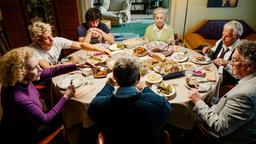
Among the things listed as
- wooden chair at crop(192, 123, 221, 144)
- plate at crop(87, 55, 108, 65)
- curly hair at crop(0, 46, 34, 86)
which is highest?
curly hair at crop(0, 46, 34, 86)

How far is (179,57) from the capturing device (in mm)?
2438

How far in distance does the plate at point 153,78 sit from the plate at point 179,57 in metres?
0.53

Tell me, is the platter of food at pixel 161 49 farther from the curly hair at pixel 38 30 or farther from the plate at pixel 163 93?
the curly hair at pixel 38 30

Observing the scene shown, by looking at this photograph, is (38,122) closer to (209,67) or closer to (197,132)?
(197,132)

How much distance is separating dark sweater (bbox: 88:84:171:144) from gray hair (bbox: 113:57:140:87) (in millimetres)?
104

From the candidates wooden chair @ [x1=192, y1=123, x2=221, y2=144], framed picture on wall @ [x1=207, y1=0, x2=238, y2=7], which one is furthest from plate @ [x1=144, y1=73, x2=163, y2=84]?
framed picture on wall @ [x1=207, y1=0, x2=238, y2=7]

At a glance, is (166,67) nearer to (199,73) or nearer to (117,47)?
(199,73)

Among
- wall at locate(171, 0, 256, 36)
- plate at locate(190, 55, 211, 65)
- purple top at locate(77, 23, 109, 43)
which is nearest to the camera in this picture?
plate at locate(190, 55, 211, 65)

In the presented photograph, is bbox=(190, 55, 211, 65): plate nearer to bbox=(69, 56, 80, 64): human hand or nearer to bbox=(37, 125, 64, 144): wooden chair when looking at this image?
bbox=(69, 56, 80, 64): human hand

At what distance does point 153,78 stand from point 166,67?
0.28 m

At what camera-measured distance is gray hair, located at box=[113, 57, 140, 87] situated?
4.00 feet

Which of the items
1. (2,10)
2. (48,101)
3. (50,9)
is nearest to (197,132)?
(48,101)

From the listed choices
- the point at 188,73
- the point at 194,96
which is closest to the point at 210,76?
the point at 188,73

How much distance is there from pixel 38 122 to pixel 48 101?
111cm
